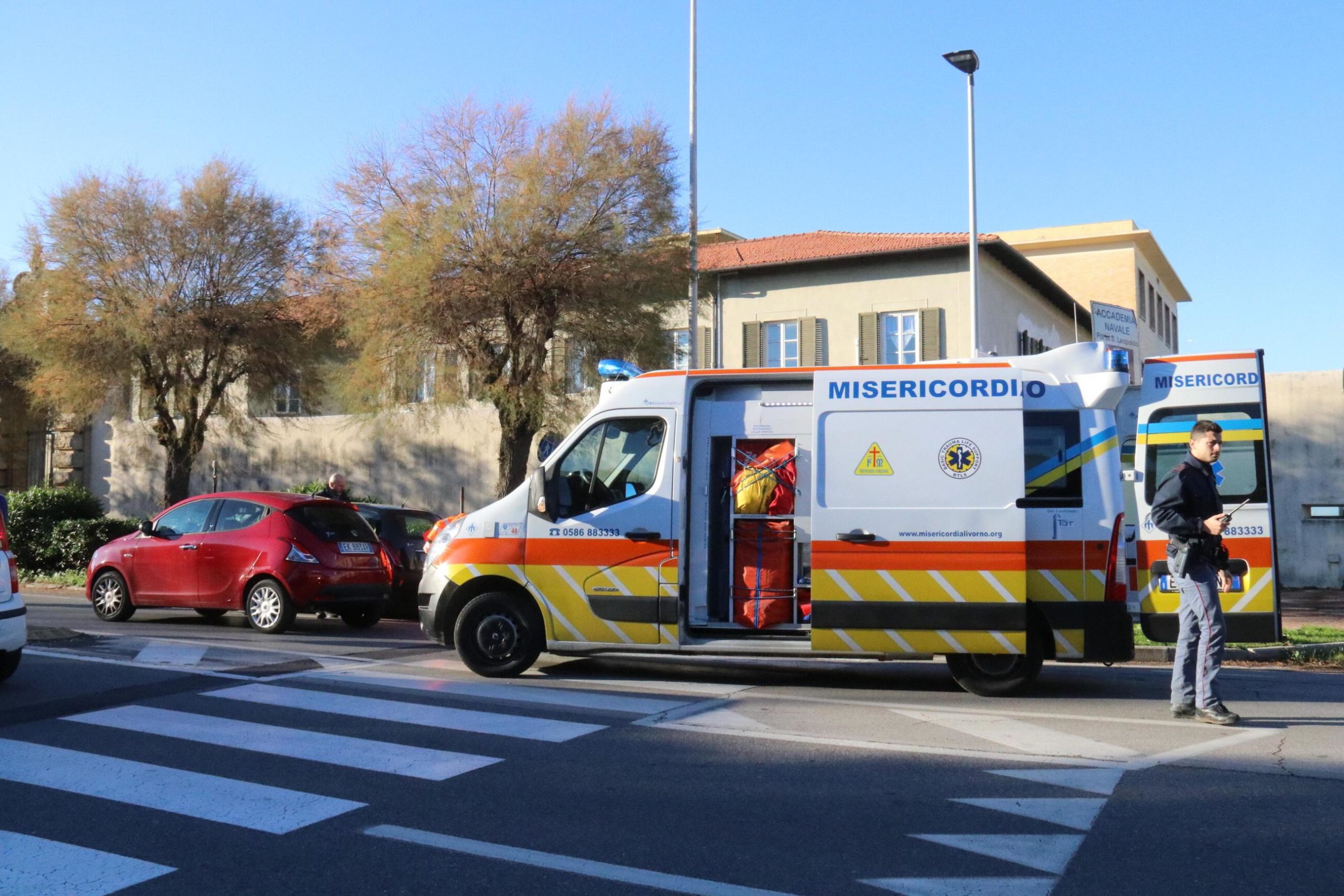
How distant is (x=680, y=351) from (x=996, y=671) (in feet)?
43.2

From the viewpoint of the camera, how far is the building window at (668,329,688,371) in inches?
833

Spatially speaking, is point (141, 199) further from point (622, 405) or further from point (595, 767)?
point (595, 767)

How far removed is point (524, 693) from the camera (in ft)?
29.1

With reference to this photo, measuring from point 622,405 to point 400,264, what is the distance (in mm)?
9939

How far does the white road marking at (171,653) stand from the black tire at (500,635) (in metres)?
2.35

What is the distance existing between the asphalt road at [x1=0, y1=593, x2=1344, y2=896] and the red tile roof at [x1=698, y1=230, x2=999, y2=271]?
19329 millimetres

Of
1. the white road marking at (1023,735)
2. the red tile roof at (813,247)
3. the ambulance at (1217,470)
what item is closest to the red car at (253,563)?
the white road marking at (1023,735)

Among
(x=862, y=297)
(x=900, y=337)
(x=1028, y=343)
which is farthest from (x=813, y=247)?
(x=1028, y=343)

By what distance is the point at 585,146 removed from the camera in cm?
1891

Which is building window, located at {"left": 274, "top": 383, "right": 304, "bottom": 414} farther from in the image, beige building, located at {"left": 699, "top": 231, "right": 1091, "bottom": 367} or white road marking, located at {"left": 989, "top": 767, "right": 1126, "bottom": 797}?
white road marking, located at {"left": 989, "top": 767, "right": 1126, "bottom": 797}

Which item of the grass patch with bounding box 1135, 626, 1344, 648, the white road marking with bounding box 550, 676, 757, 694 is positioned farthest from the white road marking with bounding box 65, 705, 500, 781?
the grass patch with bounding box 1135, 626, 1344, 648

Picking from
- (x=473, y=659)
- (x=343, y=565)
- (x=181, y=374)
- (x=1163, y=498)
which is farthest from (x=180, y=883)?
(x=181, y=374)

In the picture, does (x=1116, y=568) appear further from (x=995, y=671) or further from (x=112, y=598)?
(x=112, y=598)

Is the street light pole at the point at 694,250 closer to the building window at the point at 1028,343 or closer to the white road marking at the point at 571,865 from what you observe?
the building window at the point at 1028,343
